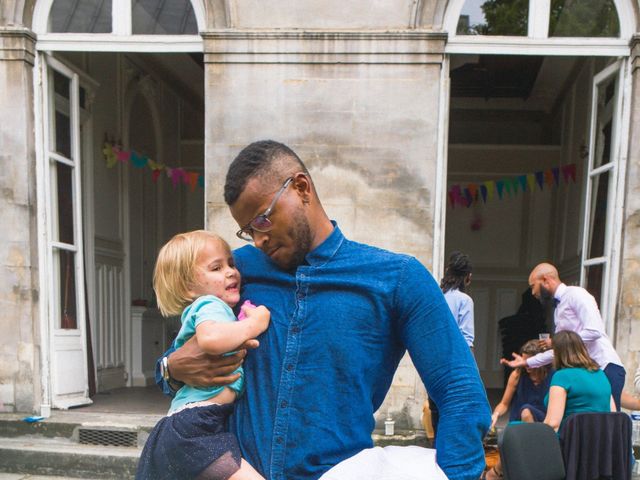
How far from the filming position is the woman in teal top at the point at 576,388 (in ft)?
10.9

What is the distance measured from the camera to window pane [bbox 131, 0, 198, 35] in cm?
463

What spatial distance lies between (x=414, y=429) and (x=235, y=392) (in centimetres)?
356

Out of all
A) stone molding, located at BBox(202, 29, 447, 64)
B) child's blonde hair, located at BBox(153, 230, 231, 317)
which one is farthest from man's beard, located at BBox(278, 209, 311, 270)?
stone molding, located at BBox(202, 29, 447, 64)

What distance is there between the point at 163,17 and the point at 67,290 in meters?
2.75

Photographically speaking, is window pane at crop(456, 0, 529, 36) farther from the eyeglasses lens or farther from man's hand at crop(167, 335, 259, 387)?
man's hand at crop(167, 335, 259, 387)

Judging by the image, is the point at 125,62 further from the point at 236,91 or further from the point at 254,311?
the point at 254,311

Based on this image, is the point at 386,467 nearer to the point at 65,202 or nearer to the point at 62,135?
the point at 65,202

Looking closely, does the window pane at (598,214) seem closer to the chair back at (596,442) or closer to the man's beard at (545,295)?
the man's beard at (545,295)

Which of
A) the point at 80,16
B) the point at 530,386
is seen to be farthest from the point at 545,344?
the point at 80,16

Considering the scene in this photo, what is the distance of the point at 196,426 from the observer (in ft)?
4.26

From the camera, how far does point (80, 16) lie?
4.73 metres

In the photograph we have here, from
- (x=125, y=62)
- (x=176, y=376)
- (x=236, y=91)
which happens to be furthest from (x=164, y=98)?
(x=176, y=376)

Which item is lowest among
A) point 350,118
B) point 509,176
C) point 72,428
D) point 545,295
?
point 72,428

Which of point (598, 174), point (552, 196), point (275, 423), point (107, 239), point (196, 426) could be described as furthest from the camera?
point (552, 196)
